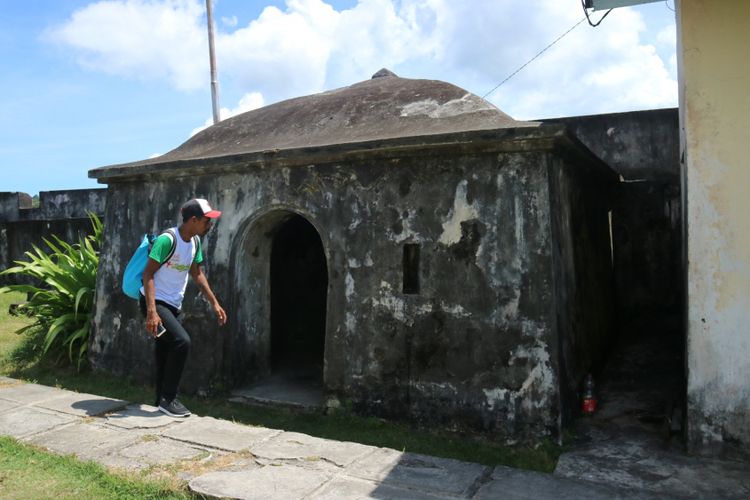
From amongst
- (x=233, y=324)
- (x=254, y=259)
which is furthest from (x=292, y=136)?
(x=233, y=324)

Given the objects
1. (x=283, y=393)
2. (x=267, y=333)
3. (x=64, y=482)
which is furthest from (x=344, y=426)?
(x=64, y=482)

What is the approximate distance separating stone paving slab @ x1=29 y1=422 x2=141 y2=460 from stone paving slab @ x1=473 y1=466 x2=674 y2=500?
2.53 metres

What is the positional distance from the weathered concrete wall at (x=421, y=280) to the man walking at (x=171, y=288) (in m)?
0.89

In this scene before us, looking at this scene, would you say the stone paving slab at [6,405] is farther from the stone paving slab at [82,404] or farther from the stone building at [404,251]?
the stone building at [404,251]

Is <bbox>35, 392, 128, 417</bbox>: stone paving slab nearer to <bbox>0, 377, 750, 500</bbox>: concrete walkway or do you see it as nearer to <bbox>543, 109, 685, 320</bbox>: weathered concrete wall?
<bbox>0, 377, 750, 500</bbox>: concrete walkway

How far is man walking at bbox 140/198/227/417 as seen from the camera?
4.98 metres

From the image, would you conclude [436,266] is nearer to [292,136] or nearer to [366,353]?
[366,353]

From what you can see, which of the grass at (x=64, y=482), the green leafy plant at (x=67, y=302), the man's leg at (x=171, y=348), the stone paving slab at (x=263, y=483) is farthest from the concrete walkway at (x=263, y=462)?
the green leafy plant at (x=67, y=302)

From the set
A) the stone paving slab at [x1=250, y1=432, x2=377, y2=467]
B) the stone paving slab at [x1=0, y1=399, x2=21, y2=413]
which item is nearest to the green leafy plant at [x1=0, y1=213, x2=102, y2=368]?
the stone paving slab at [x1=0, y1=399, x2=21, y2=413]

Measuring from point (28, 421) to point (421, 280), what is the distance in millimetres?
3337

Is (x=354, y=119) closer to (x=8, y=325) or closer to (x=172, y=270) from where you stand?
(x=172, y=270)

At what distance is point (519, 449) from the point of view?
4758 millimetres

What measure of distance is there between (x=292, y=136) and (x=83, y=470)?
368cm

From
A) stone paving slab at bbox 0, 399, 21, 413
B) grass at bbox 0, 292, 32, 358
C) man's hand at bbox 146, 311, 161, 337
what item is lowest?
stone paving slab at bbox 0, 399, 21, 413
